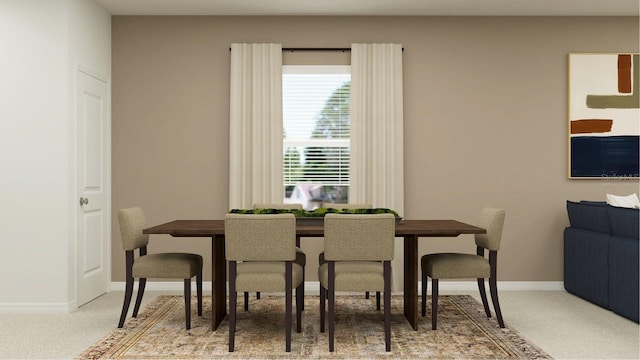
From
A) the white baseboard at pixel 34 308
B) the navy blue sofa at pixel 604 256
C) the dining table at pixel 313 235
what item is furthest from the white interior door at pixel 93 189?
the navy blue sofa at pixel 604 256

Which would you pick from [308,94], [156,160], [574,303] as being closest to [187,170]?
[156,160]

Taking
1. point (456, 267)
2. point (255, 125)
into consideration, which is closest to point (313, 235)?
point (456, 267)

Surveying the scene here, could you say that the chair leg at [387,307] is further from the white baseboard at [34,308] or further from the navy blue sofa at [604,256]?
the white baseboard at [34,308]

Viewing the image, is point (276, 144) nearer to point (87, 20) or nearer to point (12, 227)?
point (87, 20)

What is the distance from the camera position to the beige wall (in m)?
6.14

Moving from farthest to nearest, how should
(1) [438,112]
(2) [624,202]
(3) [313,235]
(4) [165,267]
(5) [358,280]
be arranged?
(1) [438,112] → (2) [624,202] → (4) [165,267] → (3) [313,235] → (5) [358,280]

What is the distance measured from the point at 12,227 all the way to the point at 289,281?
9.04ft

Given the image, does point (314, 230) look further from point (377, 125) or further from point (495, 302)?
point (377, 125)

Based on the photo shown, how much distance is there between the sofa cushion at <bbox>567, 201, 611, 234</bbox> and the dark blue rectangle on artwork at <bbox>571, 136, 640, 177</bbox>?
0.59 metres

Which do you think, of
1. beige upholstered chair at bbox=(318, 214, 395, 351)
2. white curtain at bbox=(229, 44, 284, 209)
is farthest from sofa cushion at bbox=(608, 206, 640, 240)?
white curtain at bbox=(229, 44, 284, 209)

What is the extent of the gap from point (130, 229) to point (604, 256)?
4062mm

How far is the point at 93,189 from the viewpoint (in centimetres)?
565

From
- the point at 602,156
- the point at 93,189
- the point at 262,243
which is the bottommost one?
the point at 262,243

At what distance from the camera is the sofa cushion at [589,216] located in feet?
16.7
